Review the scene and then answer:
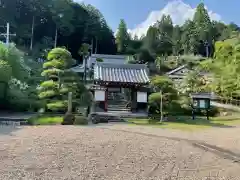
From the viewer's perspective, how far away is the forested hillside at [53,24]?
41.2 m

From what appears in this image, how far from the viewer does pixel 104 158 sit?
8.16 m

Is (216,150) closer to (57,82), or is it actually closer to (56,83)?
(56,83)

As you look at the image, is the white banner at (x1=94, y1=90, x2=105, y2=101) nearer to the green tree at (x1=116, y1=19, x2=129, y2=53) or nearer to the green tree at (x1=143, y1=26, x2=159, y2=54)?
the green tree at (x1=143, y1=26, x2=159, y2=54)

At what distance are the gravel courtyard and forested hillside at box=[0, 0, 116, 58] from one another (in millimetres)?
30982

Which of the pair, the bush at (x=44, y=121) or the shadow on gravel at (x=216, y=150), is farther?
the bush at (x=44, y=121)

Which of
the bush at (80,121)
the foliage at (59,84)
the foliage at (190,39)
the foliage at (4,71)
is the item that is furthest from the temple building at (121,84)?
the foliage at (190,39)

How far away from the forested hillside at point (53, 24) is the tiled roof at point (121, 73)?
21171mm

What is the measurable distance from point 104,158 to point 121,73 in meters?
12.5

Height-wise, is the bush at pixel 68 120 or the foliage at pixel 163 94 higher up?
the foliage at pixel 163 94

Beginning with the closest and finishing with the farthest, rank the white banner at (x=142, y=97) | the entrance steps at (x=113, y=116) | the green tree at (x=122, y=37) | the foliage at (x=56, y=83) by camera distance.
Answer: the entrance steps at (x=113, y=116) → the foliage at (x=56, y=83) → the white banner at (x=142, y=97) → the green tree at (x=122, y=37)

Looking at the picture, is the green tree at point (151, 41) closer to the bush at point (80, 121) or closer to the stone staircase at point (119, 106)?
the stone staircase at point (119, 106)

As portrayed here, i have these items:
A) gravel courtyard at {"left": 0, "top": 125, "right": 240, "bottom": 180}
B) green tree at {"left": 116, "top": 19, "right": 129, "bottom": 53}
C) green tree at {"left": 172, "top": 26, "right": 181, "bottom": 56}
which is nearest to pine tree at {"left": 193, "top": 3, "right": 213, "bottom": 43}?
green tree at {"left": 172, "top": 26, "right": 181, "bottom": 56}

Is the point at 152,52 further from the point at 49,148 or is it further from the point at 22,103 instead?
the point at 49,148

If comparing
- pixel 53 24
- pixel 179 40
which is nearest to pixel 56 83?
pixel 53 24
